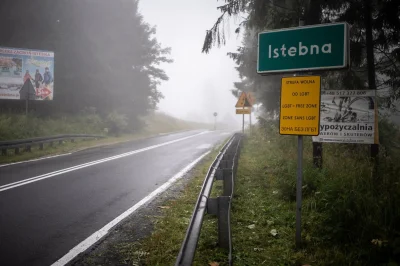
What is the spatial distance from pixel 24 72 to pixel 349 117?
19.1m

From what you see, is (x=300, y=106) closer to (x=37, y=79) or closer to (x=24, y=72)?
(x=37, y=79)

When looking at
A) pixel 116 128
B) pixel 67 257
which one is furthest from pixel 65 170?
pixel 116 128

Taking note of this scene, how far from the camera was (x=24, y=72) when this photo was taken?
16.6 meters

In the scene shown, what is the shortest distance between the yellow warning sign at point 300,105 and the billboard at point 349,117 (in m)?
3.18

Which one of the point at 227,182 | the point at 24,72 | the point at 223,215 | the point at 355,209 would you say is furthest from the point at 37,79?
the point at 355,209

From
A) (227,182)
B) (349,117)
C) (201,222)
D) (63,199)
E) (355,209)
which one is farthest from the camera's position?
(349,117)

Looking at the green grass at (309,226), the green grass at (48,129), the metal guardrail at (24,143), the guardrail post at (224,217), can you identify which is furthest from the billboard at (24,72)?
the guardrail post at (224,217)

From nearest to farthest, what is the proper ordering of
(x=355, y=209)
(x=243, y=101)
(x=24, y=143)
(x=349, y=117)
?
(x=355, y=209) → (x=349, y=117) → (x=24, y=143) → (x=243, y=101)

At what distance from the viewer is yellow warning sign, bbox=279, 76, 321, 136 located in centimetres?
336

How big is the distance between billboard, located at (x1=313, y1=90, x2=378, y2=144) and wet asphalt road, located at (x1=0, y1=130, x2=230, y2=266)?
4906mm

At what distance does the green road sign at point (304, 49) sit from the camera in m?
3.28

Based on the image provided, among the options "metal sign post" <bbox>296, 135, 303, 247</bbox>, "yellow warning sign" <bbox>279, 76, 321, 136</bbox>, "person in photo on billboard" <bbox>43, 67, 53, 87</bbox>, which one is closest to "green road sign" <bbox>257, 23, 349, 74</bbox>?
"yellow warning sign" <bbox>279, 76, 321, 136</bbox>

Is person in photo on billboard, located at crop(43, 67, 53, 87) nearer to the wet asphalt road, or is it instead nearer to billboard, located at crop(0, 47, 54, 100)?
billboard, located at crop(0, 47, 54, 100)

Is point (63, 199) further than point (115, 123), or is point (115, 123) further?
point (115, 123)
